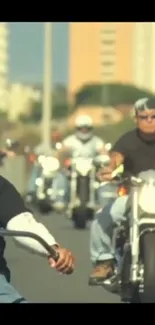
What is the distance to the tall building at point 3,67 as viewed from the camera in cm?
6710

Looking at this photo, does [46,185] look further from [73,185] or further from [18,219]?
[18,219]

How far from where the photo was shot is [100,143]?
2050 centimetres

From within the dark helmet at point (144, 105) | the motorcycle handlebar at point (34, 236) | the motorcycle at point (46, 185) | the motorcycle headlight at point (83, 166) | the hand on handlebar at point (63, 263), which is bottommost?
the motorcycle at point (46, 185)

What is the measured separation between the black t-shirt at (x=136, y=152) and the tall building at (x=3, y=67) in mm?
56090

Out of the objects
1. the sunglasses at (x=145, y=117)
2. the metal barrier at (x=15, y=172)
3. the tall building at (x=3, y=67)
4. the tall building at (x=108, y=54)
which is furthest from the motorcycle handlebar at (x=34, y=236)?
the tall building at (x=108, y=54)

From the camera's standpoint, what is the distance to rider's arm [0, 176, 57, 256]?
597 cm

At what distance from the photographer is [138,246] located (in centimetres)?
946

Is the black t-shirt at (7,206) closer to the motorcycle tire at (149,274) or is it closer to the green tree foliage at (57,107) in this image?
the motorcycle tire at (149,274)

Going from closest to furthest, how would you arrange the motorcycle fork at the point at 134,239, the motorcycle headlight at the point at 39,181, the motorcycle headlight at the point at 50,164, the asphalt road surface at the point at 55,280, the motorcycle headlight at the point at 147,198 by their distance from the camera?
the motorcycle fork at the point at 134,239
the motorcycle headlight at the point at 147,198
the asphalt road surface at the point at 55,280
the motorcycle headlight at the point at 50,164
the motorcycle headlight at the point at 39,181

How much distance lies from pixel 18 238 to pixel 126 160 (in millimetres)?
4635

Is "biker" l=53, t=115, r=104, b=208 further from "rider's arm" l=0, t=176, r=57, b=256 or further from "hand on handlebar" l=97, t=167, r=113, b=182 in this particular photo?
"rider's arm" l=0, t=176, r=57, b=256

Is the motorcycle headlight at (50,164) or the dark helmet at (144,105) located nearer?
the dark helmet at (144,105)

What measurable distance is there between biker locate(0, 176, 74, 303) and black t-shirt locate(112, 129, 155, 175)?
14.2ft

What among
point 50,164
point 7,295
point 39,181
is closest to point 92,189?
point 50,164
